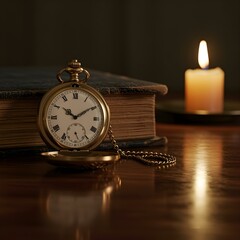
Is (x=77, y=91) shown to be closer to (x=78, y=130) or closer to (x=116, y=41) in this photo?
(x=78, y=130)

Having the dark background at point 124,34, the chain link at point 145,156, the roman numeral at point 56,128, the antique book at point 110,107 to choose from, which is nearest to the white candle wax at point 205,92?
the antique book at point 110,107

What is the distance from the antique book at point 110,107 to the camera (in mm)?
1067

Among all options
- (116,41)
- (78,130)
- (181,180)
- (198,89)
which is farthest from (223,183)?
(116,41)

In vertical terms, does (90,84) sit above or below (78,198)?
above

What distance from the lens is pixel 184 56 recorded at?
2.38 metres

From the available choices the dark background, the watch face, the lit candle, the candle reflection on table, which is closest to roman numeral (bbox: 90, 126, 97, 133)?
the watch face

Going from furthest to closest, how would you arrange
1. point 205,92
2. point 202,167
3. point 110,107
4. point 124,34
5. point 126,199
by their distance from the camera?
1. point 124,34
2. point 205,92
3. point 110,107
4. point 202,167
5. point 126,199

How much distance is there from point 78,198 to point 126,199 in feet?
0.17

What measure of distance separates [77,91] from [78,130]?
0.05m

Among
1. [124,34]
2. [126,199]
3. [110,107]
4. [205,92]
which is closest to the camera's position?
[126,199]

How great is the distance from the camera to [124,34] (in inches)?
92.8

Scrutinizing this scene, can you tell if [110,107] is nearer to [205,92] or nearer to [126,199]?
[126,199]

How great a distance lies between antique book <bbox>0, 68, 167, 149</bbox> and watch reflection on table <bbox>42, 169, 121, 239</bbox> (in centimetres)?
11

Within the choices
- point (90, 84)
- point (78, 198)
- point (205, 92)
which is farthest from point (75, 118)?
point (205, 92)
